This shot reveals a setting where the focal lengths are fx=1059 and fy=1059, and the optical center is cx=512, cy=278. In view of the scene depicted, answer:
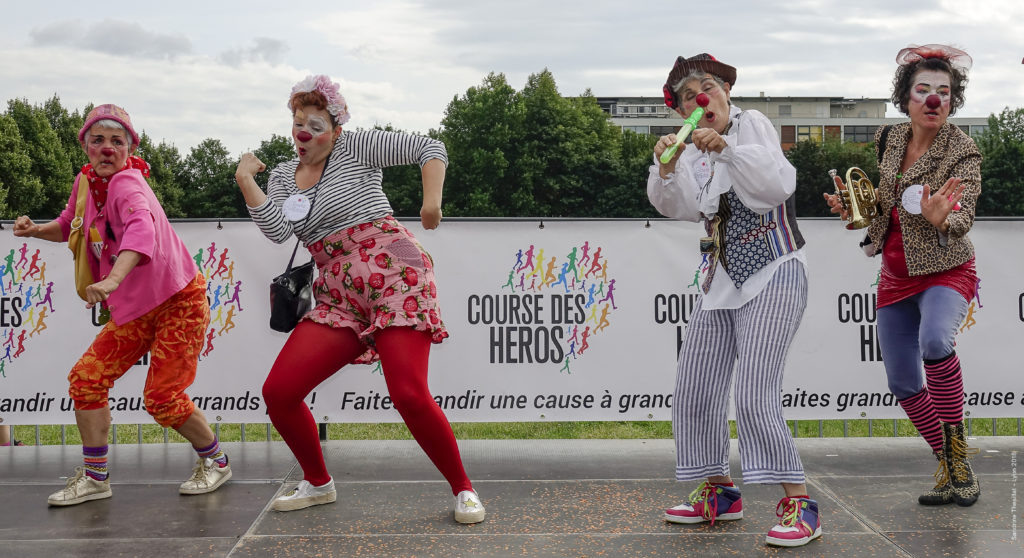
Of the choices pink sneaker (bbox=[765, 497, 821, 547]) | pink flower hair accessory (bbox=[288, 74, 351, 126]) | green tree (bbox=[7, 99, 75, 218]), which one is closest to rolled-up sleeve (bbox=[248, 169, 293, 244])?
pink flower hair accessory (bbox=[288, 74, 351, 126])

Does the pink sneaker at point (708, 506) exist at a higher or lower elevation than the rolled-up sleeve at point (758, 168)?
lower

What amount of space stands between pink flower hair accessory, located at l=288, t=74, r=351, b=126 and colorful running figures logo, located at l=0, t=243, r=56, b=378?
2724 millimetres

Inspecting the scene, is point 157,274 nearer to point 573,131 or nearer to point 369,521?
point 369,521

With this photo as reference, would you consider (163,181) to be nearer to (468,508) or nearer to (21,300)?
(21,300)

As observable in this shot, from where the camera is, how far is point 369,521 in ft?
15.1

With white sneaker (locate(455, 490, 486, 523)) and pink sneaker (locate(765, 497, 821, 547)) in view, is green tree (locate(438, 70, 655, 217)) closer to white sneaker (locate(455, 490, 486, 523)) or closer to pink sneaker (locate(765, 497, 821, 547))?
white sneaker (locate(455, 490, 486, 523))

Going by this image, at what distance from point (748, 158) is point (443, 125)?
60602mm

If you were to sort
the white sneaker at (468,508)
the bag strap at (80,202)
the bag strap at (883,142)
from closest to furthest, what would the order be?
1. the white sneaker at (468,508)
2. the bag strap at (80,202)
3. the bag strap at (883,142)

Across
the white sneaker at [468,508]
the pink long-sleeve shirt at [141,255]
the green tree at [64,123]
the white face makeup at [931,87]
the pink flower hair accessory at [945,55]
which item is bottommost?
the white sneaker at [468,508]

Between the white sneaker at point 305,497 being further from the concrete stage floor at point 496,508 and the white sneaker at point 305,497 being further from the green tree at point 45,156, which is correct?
the green tree at point 45,156

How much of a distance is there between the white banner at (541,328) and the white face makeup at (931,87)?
1.90 metres

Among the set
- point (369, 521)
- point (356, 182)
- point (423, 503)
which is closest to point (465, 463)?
point (423, 503)

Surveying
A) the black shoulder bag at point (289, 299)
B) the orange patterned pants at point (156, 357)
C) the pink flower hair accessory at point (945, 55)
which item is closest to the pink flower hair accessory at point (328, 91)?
the black shoulder bag at point (289, 299)

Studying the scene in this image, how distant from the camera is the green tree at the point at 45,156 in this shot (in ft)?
160
